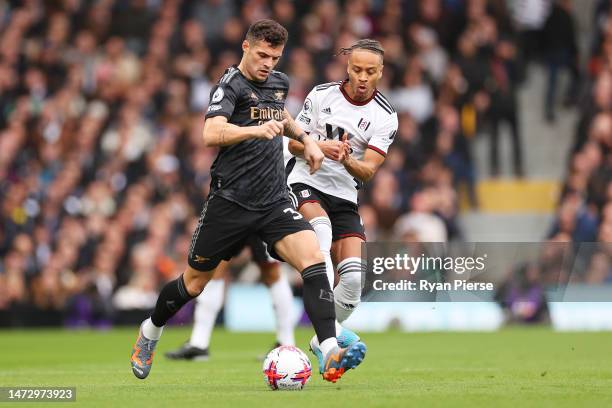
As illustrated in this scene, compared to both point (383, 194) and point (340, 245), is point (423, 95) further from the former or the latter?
point (340, 245)

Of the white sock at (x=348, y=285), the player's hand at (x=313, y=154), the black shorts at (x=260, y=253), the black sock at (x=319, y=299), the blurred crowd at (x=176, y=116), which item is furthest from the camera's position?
the blurred crowd at (x=176, y=116)

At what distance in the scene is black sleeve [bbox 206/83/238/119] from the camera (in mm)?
9352

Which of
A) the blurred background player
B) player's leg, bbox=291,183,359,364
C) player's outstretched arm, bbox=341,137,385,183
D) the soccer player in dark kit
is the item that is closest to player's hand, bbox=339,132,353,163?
player's outstretched arm, bbox=341,137,385,183

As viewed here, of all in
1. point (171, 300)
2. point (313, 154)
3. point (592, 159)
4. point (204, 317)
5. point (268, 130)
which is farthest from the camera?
point (592, 159)

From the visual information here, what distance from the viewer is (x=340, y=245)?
36.2 ft

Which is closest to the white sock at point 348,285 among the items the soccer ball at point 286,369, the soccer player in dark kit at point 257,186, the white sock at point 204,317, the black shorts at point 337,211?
the black shorts at point 337,211

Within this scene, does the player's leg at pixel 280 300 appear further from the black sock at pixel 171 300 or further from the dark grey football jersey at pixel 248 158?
the dark grey football jersey at pixel 248 158

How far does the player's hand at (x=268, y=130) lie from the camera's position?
9125 mm

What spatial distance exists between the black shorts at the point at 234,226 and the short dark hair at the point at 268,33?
1147 mm

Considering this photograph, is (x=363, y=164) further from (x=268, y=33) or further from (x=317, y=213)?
(x=268, y=33)

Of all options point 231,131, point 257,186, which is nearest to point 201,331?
point 257,186

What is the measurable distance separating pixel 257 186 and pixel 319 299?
924 millimetres

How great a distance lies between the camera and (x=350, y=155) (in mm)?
10672

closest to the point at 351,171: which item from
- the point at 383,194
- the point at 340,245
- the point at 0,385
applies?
the point at 340,245
